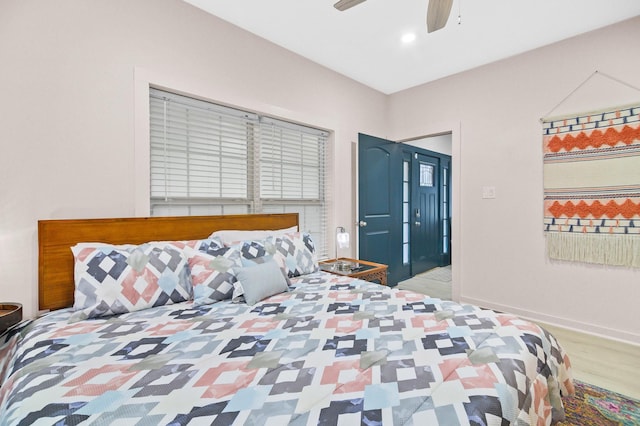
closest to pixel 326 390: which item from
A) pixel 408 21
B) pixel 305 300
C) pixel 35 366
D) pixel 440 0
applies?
pixel 305 300

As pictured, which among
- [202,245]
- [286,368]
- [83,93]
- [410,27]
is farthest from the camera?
[410,27]

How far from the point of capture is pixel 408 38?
2.77m

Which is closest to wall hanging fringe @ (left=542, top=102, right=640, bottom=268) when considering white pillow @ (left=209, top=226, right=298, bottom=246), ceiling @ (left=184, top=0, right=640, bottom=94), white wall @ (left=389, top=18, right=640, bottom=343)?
white wall @ (left=389, top=18, right=640, bottom=343)

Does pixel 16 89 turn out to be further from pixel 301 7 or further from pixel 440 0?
pixel 440 0

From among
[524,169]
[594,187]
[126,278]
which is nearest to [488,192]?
[524,169]

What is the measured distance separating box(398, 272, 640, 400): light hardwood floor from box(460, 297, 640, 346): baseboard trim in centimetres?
4

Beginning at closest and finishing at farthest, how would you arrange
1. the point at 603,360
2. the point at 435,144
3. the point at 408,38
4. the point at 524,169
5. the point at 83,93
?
the point at 83,93, the point at 603,360, the point at 408,38, the point at 524,169, the point at 435,144

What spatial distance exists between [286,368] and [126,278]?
1116 mm

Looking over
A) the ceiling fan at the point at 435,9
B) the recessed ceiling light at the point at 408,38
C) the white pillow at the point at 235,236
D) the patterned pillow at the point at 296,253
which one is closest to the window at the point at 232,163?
the white pillow at the point at 235,236

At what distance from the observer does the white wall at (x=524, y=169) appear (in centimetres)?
262

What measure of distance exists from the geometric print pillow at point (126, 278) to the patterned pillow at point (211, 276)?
78 mm

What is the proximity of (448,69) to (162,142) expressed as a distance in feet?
10.2

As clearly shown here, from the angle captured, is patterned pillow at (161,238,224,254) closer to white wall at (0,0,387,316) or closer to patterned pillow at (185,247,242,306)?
patterned pillow at (185,247,242,306)

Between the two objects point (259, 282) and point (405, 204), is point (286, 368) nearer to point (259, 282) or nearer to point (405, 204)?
point (259, 282)
